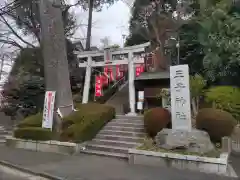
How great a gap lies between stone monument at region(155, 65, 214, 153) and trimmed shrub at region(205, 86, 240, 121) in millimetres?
3312

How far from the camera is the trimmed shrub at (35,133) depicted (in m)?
12.6

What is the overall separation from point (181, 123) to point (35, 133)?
6.47 meters

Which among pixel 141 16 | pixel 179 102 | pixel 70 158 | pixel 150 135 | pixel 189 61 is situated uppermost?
pixel 141 16

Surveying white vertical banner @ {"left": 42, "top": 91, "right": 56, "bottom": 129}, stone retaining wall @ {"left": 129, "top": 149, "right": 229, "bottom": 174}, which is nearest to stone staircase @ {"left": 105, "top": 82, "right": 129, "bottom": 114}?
white vertical banner @ {"left": 42, "top": 91, "right": 56, "bottom": 129}

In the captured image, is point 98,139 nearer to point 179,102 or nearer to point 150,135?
point 150,135

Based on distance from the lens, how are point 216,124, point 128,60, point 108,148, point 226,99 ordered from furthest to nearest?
point 128,60 → point 226,99 → point 108,148 → point 216,124

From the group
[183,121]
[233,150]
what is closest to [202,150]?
[183,121]

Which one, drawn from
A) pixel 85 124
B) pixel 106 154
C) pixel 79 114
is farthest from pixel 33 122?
pixel 106 154

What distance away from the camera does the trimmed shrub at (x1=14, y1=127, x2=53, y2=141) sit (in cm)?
1257

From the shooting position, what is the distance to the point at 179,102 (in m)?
9.59

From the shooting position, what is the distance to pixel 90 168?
30.4ft

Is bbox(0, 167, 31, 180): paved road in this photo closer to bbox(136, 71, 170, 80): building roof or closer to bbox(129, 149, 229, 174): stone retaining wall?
bbox(129, 149, 229, 174): stone retaining wall

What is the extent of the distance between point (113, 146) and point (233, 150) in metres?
4.38

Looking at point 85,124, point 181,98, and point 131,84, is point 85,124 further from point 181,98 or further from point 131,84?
point 131,84
